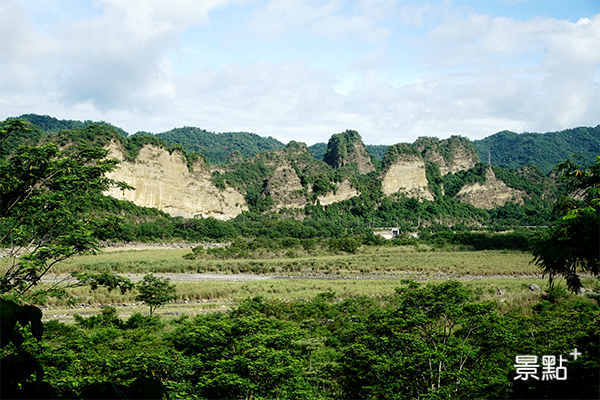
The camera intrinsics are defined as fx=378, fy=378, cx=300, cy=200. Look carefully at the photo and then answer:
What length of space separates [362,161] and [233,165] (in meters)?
62.0

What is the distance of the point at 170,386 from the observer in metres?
7.20

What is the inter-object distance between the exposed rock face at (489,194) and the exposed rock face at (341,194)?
43600 millimetres

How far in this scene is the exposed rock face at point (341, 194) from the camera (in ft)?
383

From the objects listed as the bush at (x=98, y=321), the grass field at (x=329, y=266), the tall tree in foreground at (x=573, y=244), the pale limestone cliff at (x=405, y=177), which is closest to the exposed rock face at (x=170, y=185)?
the grass field at (x=329, y=266)

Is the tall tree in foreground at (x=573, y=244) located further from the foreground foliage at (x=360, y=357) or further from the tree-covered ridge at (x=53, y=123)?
the tree-covered ridge at (x=53, y=123)

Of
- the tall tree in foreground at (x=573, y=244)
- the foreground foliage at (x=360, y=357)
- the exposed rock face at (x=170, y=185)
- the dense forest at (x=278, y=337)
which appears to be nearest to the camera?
the tall tree in foreground at (x=573, y=244)

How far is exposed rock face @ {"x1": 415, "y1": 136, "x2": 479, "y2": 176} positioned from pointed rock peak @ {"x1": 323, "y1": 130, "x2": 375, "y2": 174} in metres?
26.5

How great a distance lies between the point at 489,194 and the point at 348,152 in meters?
64.0

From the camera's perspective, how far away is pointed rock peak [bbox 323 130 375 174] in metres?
172

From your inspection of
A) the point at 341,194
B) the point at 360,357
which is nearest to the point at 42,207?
the point at 360,357

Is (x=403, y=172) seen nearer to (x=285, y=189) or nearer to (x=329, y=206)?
(x=329, y=206)

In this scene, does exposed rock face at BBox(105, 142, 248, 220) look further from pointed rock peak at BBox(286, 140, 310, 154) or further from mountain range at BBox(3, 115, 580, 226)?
pointed rock peak at BBox(286, 140, 310, 154)

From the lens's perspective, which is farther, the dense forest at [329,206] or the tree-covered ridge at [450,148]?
the tree-covered ridge at [450,148]

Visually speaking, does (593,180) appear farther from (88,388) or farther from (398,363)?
(88,388)
